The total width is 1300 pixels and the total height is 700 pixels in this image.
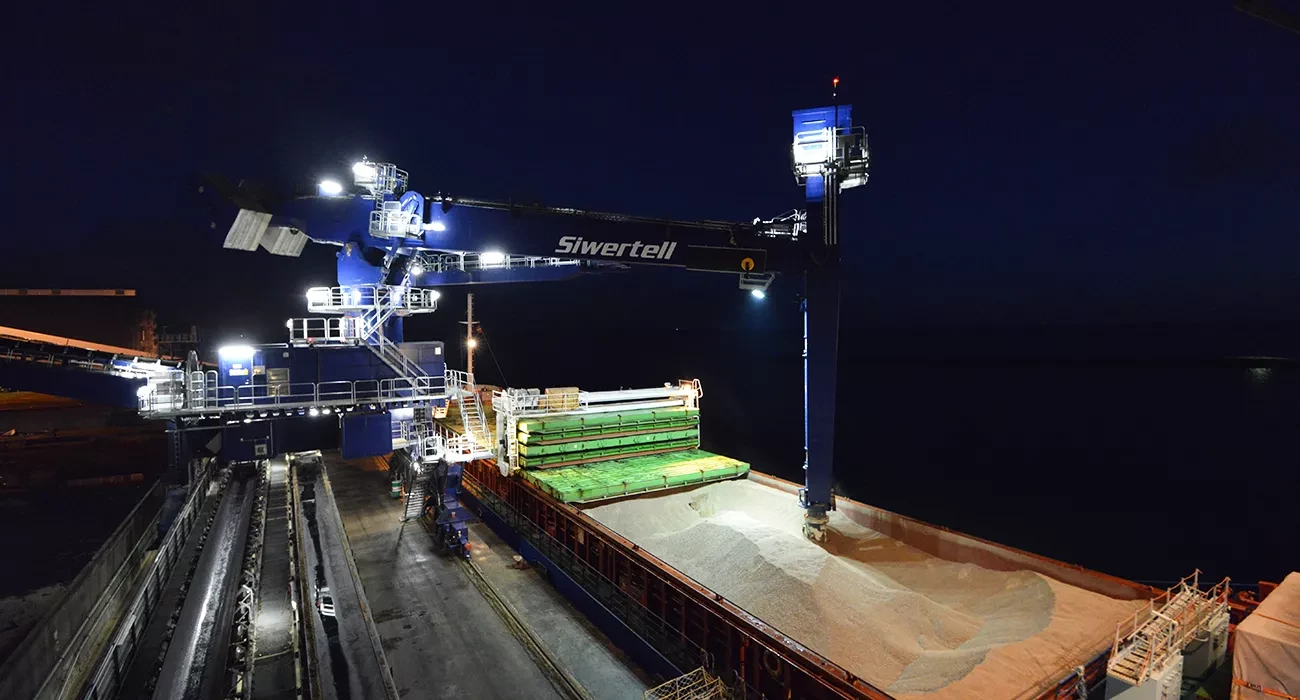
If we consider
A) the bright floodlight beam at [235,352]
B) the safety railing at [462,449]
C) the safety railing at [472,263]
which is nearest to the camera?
the bright floodlight beam at [235,352]

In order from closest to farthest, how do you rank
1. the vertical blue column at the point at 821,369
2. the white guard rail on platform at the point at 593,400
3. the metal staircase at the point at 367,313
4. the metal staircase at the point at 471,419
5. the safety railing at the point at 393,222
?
1. the vertical blue column at the point at 821,369
2. the safety railing at the point at 393,222
3. the metal staircase at the point at 367,313
4. the white guard rail on platform at the point at 593,400
5. the metal staircase at the point at 471,419

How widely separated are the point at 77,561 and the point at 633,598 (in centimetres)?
2227

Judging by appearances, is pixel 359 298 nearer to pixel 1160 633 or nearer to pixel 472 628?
pixel 472 628

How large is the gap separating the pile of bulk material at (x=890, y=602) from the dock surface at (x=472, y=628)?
105 inches

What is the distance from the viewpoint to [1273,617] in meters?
8.33

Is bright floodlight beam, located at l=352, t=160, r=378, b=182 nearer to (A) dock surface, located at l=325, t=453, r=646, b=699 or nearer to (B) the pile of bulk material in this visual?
(B) the pile of bulk material

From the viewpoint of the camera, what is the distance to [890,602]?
11.5 metres

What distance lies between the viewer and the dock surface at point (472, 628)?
11781 millimetres

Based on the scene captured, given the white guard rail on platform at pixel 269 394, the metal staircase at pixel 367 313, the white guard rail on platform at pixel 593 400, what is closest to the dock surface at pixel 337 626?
the white guard rail on platform at pixel 269 394

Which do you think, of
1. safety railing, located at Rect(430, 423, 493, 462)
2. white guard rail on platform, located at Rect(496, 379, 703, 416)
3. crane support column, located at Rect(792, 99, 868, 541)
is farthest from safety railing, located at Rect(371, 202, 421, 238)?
crane support column, located at Rect(792, 99, 868, 541)

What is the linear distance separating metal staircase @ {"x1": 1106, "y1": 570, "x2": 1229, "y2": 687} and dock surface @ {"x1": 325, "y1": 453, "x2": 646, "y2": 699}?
26.1ft

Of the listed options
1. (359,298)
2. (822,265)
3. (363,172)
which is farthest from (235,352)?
(822,265)

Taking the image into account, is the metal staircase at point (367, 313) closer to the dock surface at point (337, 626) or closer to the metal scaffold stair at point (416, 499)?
the metal scaffold stair at point (416, 499)

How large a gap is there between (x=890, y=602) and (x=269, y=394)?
51.3 ft
